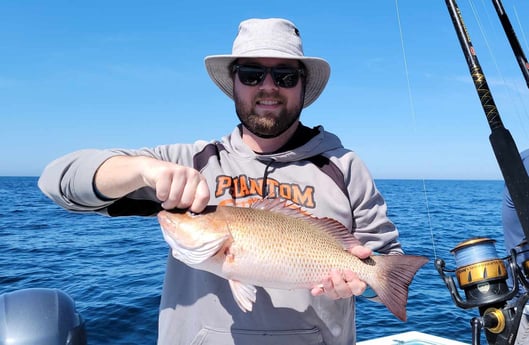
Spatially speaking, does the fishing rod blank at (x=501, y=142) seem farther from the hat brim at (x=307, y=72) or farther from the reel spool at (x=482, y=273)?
the hat brim at (x=307, y=72)

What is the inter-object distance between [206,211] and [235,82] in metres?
1.06

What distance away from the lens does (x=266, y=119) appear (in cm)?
284

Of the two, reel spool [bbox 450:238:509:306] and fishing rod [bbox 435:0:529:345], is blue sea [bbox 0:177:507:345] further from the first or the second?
reel spool [bbox 450:238:509:306]

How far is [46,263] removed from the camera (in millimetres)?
12500

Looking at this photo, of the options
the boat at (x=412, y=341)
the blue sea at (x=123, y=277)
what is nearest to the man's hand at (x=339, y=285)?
the boat at (x=412, y=341)

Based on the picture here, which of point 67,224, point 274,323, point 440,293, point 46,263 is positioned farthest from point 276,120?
point 67,224

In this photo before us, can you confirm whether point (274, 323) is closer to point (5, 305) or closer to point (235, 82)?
point (235, 82)

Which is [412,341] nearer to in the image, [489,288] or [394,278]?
[489,288]

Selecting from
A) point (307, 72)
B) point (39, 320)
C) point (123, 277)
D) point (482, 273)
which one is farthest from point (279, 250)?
point (123, 277)

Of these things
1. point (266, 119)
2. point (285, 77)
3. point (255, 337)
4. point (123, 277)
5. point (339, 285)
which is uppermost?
point (285, 77)

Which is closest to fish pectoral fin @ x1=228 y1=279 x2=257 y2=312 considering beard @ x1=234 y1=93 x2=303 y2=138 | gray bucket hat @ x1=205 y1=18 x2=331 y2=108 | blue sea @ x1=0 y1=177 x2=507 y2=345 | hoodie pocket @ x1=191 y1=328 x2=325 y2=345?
hoodie pocket @ x1=191 y1=328 x2=325 y2=345

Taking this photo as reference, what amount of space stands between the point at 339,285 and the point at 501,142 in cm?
226

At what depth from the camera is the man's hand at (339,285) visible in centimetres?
239

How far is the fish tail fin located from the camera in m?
2.51
